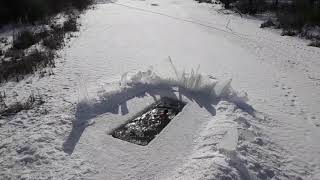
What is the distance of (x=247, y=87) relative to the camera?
7359 millimetres

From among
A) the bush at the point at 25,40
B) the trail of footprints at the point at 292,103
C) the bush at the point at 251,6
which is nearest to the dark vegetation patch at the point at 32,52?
the bush at the point at 25,40

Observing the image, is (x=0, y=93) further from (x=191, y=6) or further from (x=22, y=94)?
(x=191, y=6)

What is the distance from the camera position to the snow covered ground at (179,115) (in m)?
4.45

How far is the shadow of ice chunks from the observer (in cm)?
516

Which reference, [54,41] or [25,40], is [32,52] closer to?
[54,41]

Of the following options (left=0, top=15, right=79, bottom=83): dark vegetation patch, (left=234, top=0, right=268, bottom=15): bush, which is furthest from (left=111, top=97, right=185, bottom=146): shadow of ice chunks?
(left=234, top=0, right=268, bottom=15): bush

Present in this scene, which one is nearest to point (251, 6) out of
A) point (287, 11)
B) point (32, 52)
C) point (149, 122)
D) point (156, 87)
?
point (287, 11)

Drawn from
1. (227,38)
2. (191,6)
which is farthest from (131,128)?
(191,6)

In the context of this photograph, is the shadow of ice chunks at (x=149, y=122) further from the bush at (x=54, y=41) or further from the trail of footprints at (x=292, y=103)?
the bush at (x=54, y=41)

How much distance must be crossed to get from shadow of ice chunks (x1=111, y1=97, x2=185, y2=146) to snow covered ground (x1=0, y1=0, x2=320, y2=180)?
0.13 metres

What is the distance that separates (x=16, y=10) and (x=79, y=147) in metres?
10.9

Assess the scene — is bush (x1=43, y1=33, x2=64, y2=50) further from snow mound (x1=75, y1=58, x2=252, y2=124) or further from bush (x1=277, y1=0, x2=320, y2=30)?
bush (x1=277, y1=0, x2=320, y2=30)

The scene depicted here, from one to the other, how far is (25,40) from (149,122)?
21.2ft

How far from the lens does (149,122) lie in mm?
5621
